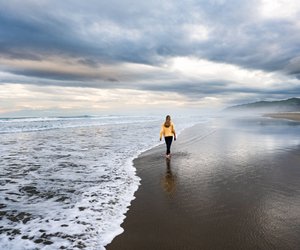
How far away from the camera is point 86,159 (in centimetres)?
1324

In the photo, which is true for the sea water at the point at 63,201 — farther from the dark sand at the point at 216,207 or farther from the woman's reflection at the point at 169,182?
the woman's reflection at the point at 169,182

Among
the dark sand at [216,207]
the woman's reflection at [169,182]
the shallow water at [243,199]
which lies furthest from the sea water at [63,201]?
the shallow water at [243,199]

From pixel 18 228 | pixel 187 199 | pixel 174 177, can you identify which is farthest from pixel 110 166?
pixel 18 228

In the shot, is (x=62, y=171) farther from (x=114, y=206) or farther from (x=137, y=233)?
(x=137, y=233)

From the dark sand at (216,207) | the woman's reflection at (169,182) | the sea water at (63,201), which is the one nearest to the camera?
the dark sand at (216,207)

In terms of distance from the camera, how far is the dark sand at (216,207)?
183 inches

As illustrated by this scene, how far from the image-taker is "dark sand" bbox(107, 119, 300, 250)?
4656mm

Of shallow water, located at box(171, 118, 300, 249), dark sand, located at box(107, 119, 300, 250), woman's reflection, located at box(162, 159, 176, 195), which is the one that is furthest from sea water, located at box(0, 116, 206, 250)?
shallow water, located at box(171, 118, 300, 249)

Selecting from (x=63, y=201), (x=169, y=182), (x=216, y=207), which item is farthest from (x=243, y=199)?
(x=63, y=201)

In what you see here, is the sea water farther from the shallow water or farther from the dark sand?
the shallow water

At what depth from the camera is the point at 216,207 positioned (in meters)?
6.20

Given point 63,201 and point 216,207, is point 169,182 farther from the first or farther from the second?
point 63,201

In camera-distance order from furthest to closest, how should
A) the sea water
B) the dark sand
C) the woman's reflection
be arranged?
the woman's reflection < the sea water < the dark sand

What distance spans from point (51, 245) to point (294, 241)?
4.28 metres
